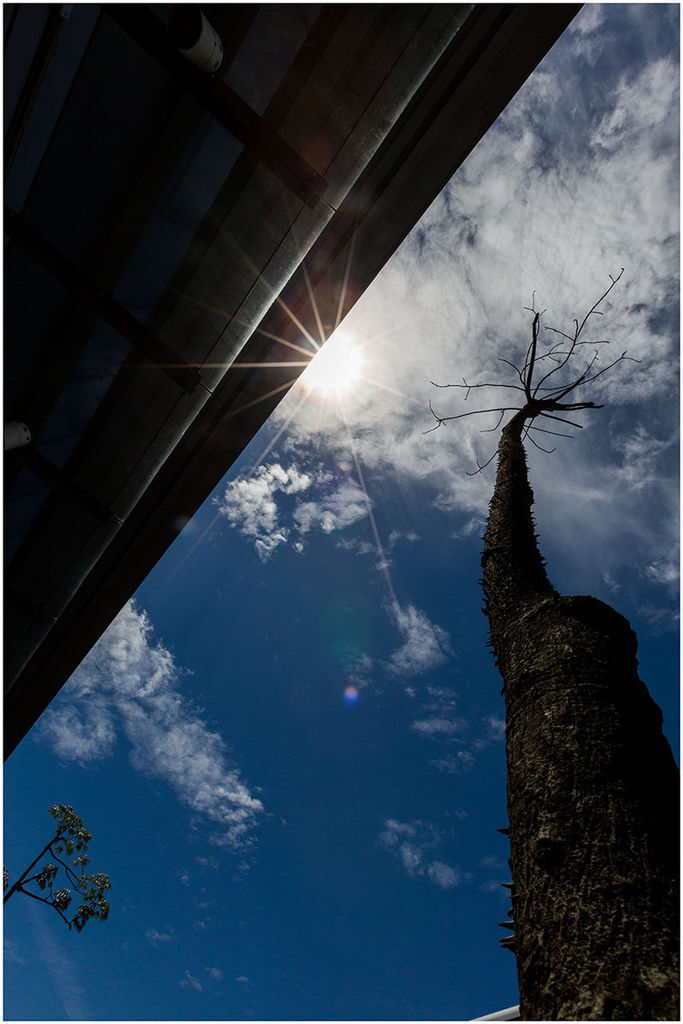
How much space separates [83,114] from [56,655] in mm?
4801

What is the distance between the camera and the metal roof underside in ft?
8.06

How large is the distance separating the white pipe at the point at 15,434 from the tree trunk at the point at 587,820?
126 inches

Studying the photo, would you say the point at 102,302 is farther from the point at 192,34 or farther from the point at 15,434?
the point at 192,34

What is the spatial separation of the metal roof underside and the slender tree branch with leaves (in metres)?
2.51

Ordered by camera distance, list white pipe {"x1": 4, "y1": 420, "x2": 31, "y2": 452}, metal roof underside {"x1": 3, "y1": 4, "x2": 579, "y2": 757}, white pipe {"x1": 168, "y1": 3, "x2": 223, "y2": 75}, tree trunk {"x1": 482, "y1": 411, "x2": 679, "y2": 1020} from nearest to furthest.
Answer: tree trunk {"x1": 482, "y1": 411, "x2": 679, "y2": 1020} → white pipe {"x1": 168, "y1": 3, "x2": 223, "y2": 75} → metal roof underside {"x1": 3, "y1": 4, "x2": 579, "y2": 757} → white pipe {"x1": 4, "y1": 420, "x2": 31, "y2": 452}

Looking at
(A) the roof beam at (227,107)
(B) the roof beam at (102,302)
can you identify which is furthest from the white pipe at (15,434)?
(A) the roof beam at (227,107)

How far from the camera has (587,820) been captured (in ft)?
4.78

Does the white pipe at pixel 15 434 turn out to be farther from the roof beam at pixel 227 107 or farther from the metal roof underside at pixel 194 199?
the roof beam at pixel 227 107

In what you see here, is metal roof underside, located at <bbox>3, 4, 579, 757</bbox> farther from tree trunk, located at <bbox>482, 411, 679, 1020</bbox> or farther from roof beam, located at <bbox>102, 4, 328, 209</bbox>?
tree trunk, located at <bbox>482, 411, 679, 1020</bbox>

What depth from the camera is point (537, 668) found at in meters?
1.92

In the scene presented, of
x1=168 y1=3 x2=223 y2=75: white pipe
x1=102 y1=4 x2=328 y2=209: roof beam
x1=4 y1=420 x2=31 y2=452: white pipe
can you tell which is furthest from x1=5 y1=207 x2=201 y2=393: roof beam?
x1=168 y1=3 x2=223 y2=75: white pipe

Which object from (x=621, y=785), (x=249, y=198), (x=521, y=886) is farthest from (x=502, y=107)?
(x=521, y=886)

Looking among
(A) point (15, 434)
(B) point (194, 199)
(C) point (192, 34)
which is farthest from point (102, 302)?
(C) point (192, 34)

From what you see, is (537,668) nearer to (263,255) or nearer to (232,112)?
(263,255)
